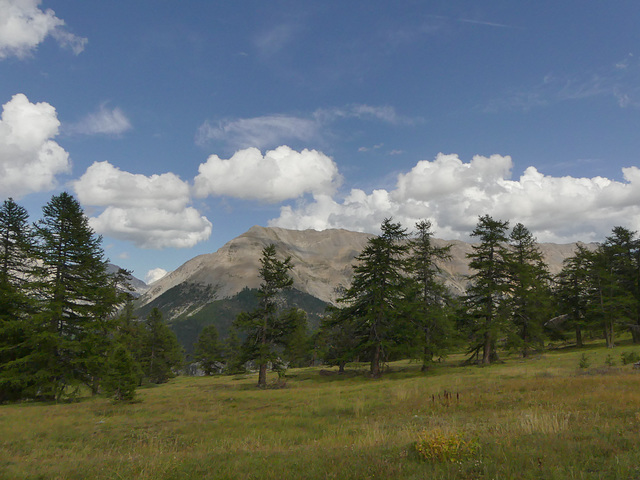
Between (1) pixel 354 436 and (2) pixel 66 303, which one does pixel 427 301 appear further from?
(2) pixel 66 303

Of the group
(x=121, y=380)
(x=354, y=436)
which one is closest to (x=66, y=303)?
(x=121, y=380)

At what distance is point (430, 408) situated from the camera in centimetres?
1563

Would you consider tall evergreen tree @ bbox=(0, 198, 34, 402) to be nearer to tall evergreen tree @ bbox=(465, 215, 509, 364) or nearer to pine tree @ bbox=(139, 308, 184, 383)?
pine tree @ bbox=(139, 308, 184, 383)

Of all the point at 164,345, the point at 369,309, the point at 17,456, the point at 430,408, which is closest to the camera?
the point at 17,456

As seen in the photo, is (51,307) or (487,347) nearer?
(51,307)

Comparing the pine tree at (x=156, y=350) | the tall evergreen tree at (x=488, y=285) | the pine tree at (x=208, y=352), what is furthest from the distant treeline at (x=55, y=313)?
the pine tree at (x=208, y=352)

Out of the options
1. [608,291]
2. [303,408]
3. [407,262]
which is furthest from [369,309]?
[608,291]

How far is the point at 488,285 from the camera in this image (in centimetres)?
3528

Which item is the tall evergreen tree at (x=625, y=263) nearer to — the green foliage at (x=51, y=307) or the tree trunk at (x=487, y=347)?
the tree trunk at (x=487, y=347)

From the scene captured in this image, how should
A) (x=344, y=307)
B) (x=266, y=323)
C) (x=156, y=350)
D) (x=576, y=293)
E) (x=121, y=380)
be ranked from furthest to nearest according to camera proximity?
(x=156, y=350) → (x=576, y=293) → (x=344, y=307) → (x=266, y=323) → (x=121, y=380)

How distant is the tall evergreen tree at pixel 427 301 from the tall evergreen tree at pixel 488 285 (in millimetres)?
2783

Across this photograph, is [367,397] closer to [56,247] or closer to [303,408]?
[303,408]

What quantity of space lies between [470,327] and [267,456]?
32947 millimetres

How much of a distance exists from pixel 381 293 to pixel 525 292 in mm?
16759
